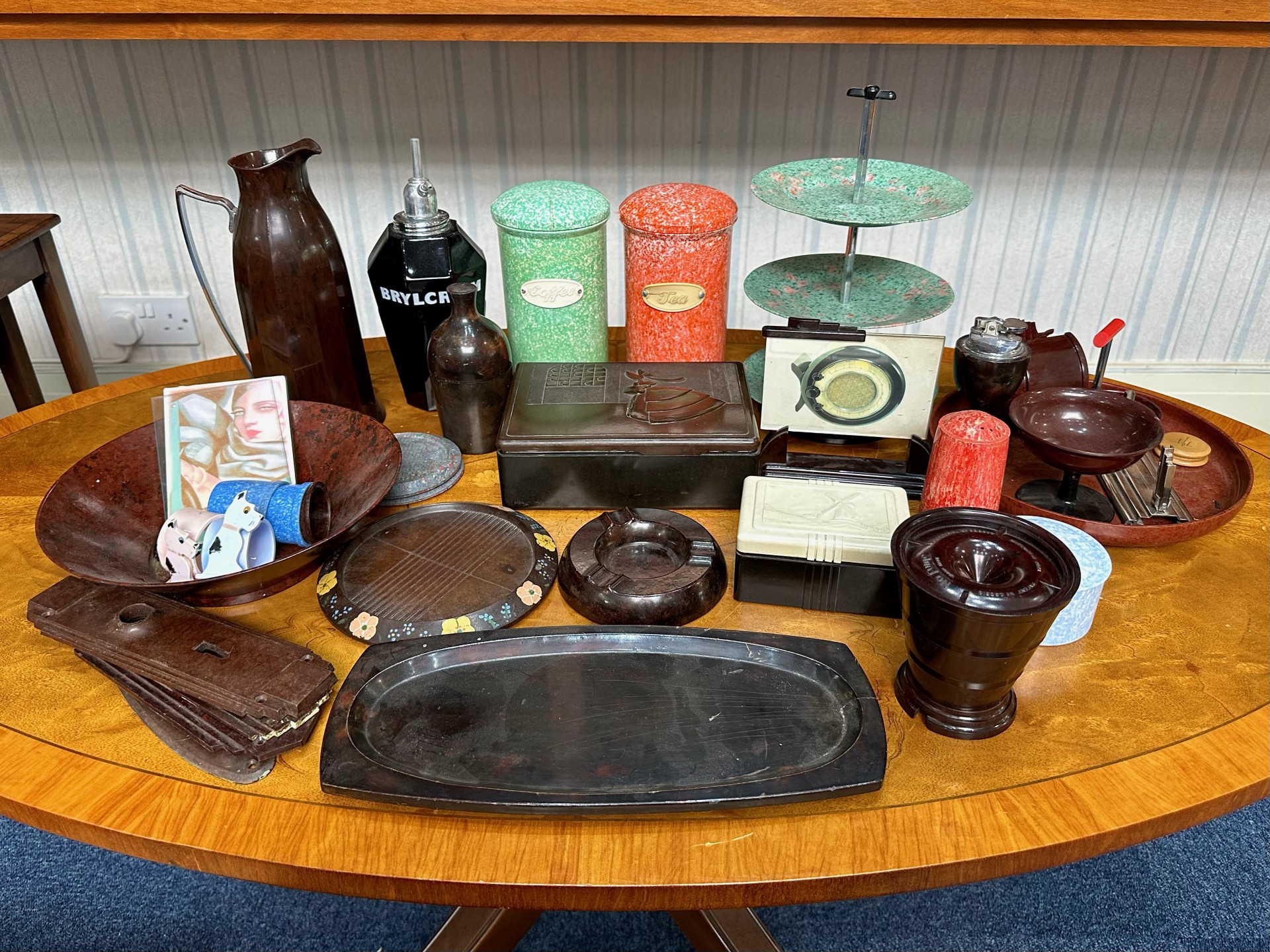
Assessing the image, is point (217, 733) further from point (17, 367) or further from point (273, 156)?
point (17, 367)

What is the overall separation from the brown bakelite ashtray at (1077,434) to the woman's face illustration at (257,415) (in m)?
0.79

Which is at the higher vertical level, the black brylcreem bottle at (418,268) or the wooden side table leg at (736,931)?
the black brylcreem bottle at (418,268)

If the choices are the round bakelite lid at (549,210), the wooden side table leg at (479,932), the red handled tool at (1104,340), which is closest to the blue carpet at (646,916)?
the wooden side table leg at (479,932)

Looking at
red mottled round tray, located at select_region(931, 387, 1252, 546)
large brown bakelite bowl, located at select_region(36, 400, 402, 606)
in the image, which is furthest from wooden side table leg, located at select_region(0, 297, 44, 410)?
red mottled round tray, located at select_region(931, 387, 1252, 546)

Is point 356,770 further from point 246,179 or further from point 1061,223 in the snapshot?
point 1061,223

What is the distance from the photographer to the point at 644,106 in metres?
1.86

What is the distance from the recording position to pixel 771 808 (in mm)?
719

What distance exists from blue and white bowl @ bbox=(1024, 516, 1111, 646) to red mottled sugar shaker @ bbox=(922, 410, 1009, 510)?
7 cm

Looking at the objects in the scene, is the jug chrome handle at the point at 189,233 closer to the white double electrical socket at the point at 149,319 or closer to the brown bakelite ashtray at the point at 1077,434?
the brown bakelite ashtray at the point at 1077,434

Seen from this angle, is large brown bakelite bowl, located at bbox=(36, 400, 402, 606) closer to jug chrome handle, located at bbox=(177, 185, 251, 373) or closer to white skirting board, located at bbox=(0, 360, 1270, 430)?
jug chrome handle, located at bbox=(177, 185, 251, 373)

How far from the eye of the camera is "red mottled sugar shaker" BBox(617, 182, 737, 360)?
45.7 inches

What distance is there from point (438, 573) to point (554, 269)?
0.43m

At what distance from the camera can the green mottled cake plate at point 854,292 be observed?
119cm

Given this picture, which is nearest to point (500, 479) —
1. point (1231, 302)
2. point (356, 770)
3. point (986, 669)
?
point (356, 770)
